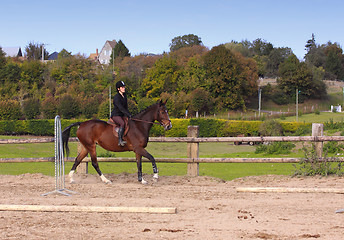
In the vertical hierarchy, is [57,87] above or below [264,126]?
above

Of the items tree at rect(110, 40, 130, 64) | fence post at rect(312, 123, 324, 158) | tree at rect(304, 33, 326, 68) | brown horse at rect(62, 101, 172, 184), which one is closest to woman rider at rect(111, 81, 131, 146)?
brown horse at rect(62, 101, 172, 184)

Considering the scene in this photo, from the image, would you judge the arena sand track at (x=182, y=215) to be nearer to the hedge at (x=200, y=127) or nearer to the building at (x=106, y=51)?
the hedge at (x=200, y=127)

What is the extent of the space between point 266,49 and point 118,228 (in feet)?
384

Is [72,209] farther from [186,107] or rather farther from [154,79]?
[154,79]

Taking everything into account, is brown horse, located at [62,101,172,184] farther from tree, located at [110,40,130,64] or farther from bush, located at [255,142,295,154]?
tree, located at [110,40,130,64]

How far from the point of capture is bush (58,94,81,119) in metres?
59.6

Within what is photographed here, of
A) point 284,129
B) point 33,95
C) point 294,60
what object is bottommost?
point 284,129

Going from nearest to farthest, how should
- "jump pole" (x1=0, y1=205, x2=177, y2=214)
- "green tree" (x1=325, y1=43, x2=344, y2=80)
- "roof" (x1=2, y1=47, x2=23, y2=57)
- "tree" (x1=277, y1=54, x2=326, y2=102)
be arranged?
"jump pole" (x1=0, y1=205, x2=177, y2=214), "tree" (x1=277, y1=54, x2=326, y2=102), "green tree" (x1=325, y1=43, x2=344, y2=80), "roof" (x1=2, y1=47, x2=23, y2=57)

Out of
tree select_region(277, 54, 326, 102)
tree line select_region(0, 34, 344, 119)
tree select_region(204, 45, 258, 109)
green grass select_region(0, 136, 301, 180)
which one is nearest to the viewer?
green grass select_region(0, 136, 301, 180)

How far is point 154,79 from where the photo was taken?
73188 mm

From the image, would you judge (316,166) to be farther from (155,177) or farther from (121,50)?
(121,50)

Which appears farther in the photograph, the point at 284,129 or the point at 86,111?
the point at 86,111

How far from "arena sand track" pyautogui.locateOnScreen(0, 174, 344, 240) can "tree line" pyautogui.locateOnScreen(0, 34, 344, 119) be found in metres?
48.7

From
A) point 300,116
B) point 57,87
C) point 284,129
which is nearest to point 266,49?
point 300,116
